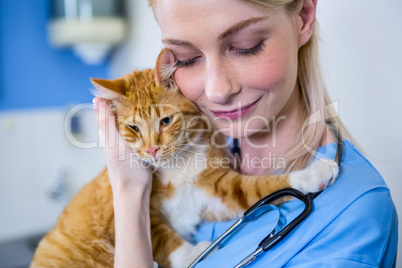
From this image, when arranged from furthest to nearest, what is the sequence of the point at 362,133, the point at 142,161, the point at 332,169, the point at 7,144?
the point at 7,144 → the point at 362,133 → the point at 142,161 → the point at 332,169

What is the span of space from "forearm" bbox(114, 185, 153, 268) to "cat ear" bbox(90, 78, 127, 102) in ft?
0.90

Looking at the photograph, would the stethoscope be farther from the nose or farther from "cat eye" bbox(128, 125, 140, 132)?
"cat eye" bbox(128, 125, 140, 132)

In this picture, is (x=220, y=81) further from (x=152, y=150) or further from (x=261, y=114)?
(x=152, y=150)

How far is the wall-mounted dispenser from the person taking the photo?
2400mm

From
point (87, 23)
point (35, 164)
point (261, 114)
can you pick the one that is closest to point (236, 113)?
point (261, 114)

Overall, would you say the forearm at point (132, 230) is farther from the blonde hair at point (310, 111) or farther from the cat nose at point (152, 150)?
the blonde hair at point (310, 111)

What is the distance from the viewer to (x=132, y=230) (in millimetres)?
946

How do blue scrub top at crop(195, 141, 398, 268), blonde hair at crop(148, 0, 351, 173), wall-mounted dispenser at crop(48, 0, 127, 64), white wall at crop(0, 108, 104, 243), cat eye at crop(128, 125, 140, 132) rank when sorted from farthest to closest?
white wall at crop(0, 108, 104, 243)
wall-mounted dispenser at crop(48, 0, 127, 64)
cat eye at crop(128, 125, 140, 132)
blonde hair at crop(148, 0, 351, 173)
blue scrub top at crop(195, 141, 398, 268)

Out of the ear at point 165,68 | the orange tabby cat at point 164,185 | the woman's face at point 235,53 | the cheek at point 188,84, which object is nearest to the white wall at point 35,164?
the orange tabby cat at point 164,185

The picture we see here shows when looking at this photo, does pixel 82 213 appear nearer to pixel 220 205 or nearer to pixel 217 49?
pixel 220 205

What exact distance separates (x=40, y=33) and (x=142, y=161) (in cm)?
200

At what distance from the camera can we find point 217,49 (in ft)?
2.78

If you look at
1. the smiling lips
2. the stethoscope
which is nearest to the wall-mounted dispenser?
the smiling lips

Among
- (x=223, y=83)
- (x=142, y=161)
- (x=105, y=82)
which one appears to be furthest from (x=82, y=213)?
(x=223, y=83)
